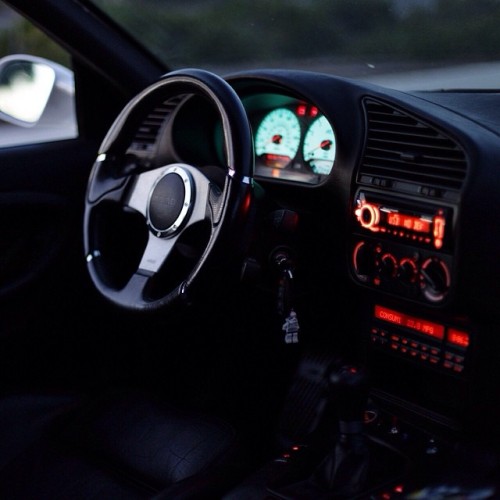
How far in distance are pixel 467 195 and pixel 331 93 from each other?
0.47 meters

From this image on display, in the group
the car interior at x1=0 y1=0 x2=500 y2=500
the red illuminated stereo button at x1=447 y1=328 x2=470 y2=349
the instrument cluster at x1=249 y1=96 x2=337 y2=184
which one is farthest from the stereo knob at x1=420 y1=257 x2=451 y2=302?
the instrument cluster at x1=249 y1=96 x2=337 y2=184

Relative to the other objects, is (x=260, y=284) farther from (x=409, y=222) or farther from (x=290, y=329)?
(x=409, y=222)

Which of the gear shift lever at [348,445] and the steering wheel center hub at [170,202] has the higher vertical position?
the steering wheel center hub at [170,202]

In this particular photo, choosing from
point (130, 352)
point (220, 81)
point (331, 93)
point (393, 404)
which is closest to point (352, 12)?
point (331, 93)

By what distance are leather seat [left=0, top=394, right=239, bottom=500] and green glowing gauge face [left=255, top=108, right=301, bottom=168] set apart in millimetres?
721

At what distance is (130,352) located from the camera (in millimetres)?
2807

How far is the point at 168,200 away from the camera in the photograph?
1.96 meters

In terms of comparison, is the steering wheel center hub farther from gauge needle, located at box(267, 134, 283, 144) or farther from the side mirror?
the side mirror

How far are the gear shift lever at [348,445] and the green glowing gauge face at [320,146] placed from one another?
583 millimetres

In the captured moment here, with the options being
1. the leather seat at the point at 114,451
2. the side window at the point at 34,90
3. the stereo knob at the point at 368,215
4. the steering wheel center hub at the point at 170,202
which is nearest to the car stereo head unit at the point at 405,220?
the stereo knob at the point at 368,215

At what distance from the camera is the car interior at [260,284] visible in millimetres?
1846

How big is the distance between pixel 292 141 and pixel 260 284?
1.42ft

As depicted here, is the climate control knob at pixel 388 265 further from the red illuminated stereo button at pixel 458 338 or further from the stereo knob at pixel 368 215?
the red illuminated stereo button at pixel 458 338

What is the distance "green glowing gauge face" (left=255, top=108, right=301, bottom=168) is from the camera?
2344mm
